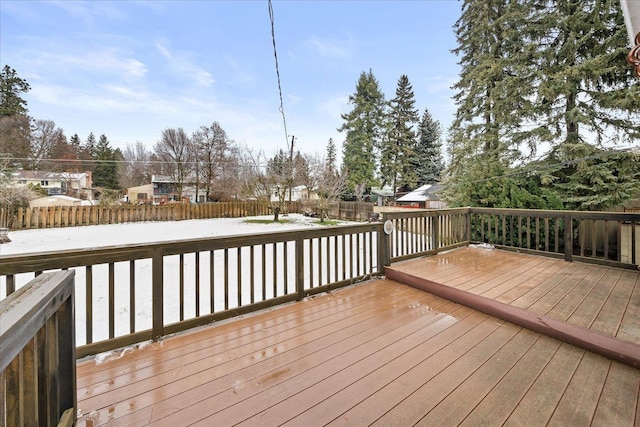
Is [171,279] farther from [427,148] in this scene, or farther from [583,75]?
[427,148]

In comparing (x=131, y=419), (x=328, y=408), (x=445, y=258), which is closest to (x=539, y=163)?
(x=445, y=258)

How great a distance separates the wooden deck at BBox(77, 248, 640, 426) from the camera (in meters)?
1.40

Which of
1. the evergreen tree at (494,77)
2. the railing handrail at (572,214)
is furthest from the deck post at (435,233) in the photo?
the evergreen tree at (494,77)

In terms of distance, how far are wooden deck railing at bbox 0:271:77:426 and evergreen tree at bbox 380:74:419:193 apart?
2095 centimetres

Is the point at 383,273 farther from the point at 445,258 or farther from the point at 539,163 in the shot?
the point at 539,163

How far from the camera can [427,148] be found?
22.7 meters

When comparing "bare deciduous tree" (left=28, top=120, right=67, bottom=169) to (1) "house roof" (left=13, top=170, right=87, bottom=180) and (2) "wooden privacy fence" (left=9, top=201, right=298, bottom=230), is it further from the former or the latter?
(2) "wooden privacy fence" (left=9, top=201, right=298, bottom=230)

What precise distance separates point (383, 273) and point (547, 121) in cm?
759

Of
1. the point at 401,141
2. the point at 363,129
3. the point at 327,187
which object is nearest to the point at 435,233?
the point at 327,187

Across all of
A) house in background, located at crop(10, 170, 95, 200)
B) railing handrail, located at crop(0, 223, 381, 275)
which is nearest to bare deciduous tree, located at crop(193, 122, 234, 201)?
house in background, located at crop(10, 170, 95, 200)

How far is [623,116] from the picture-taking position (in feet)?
22.7

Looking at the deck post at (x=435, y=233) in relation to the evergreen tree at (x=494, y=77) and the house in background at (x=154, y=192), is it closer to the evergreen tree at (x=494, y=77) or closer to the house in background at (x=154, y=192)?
the evergreen tree at (x=494, y=77)

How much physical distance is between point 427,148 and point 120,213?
67.9 ft

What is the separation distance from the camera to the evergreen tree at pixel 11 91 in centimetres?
1992
